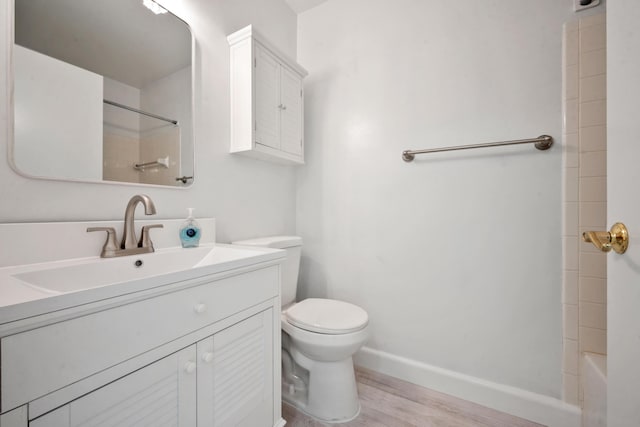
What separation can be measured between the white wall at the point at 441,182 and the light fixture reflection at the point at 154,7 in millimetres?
958

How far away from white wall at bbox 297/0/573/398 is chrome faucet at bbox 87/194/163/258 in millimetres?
1076

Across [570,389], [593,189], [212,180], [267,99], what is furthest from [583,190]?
[212,180]


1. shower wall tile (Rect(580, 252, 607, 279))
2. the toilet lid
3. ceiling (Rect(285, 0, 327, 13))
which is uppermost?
ceiling (Rect(285, 0, 327, 13))

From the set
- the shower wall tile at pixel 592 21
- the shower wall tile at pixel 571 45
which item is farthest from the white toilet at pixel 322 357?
the shower wall tile at pixel 592 21

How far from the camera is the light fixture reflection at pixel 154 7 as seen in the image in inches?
44.4

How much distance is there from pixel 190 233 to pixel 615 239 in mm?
1262

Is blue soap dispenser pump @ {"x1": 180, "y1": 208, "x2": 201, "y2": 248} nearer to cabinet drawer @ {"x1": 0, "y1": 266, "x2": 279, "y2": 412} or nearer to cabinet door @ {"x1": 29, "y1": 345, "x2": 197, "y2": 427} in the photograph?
cabinet drawer @ {"x1": 0, "y1": 266, "x2": 279, "y2": 412}

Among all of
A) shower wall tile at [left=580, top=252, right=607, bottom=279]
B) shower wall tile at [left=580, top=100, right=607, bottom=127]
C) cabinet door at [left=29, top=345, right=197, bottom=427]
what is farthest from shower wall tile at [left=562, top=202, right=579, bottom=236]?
cabinet door at [left=29, top=345, right=197, bottom=427]

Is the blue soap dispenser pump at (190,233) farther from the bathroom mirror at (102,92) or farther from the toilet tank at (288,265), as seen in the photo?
the toilet tank at (288,265)

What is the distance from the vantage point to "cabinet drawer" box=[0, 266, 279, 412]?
47cm

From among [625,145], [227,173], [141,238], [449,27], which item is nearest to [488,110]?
[449,27]

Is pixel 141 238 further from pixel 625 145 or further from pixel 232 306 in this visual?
pixel 625 145

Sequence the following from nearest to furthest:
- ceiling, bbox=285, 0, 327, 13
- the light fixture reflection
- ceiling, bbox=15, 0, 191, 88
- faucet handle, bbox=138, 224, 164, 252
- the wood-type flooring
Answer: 1. ceiling, bbox=15, 0, 191, 88
2. faucet handle, bbox=138, 224, 164, 252
3. the light fixture reflection
4. the wood-type flooring
5. ceiling, bbox=285, 0, 327, 13

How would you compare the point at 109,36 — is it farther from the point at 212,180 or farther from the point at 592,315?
the point at 592,315
